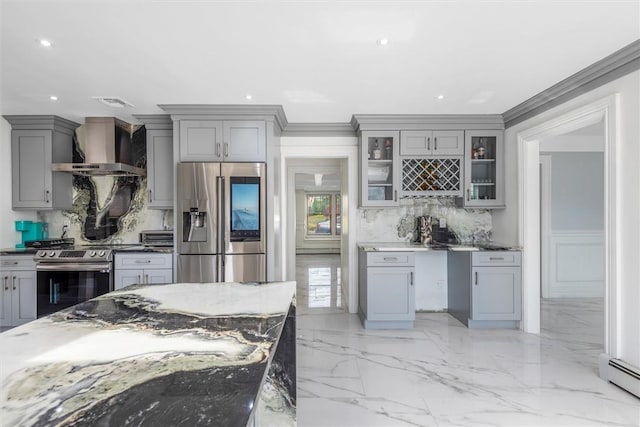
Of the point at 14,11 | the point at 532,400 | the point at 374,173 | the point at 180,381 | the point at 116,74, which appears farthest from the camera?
the point at 374,173

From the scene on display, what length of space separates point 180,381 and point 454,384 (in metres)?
Answer: 2.29

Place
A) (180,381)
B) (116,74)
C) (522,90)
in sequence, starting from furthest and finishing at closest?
1. (522,90)
2. (116,74)
3. (180,381)

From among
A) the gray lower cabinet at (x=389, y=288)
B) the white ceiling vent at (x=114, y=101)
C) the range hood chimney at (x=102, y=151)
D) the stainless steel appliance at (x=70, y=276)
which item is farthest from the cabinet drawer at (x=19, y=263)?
the gray lower cabinet at (x=389, y=288)

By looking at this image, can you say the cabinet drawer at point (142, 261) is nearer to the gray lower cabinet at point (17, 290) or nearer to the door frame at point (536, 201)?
the gray lower cabinet at point (17, 290)

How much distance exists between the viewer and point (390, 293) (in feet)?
11.9

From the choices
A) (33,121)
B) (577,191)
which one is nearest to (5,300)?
(33,121)

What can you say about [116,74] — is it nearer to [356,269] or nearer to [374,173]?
[374,173]

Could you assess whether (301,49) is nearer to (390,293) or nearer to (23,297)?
(390,293)

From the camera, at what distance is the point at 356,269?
4234 millimetres

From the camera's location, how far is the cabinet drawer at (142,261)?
11.5 ft

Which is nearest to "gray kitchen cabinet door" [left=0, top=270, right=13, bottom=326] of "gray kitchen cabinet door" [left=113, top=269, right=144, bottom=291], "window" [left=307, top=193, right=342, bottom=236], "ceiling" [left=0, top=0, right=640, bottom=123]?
"gray kitchen cabinet door" [left=113, top=269, right=144, bottom=291]

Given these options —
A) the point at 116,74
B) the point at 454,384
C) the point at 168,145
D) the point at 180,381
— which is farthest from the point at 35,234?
the point at 454,384

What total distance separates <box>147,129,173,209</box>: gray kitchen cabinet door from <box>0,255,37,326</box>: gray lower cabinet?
4.66ft

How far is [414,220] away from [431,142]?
1.03 m
